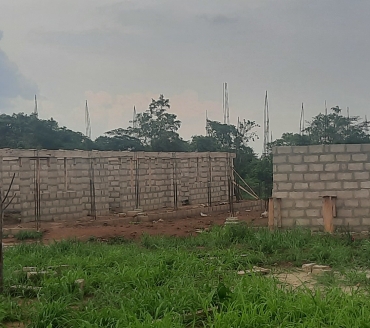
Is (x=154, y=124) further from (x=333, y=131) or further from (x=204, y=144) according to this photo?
(x=333, y=131)

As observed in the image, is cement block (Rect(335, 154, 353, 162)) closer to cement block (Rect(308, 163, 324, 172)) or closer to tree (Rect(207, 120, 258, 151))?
cement block (Rect(308, 163, 324, 172))

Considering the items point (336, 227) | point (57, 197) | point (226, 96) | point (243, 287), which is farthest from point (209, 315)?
point (226, 96)

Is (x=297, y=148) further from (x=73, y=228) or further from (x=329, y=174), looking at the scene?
Result: (x=73, y=228)

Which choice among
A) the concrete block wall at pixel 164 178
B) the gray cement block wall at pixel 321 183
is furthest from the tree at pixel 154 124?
the gray cement block wall at pixel 321 183

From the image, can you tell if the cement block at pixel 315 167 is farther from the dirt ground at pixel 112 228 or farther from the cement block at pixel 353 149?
the dirt ground at pixel 112 228

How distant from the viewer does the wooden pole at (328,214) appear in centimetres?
885

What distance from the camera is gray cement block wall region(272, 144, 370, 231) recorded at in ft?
29.3

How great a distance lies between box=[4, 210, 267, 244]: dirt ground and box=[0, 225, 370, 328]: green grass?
2718 millimetres

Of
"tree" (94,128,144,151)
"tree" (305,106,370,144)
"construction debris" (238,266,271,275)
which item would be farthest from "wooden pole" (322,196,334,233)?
"tree" (94,128,144,151)

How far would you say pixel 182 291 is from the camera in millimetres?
4770

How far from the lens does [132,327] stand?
153 inches

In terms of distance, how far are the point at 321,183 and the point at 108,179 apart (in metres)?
8.28

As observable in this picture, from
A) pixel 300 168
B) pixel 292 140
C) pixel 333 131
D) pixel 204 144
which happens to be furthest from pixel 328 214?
pixel 204 144

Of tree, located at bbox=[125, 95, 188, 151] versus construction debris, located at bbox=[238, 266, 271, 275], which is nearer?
construction debris, located at bbox=[238, 266, 271, 275]
